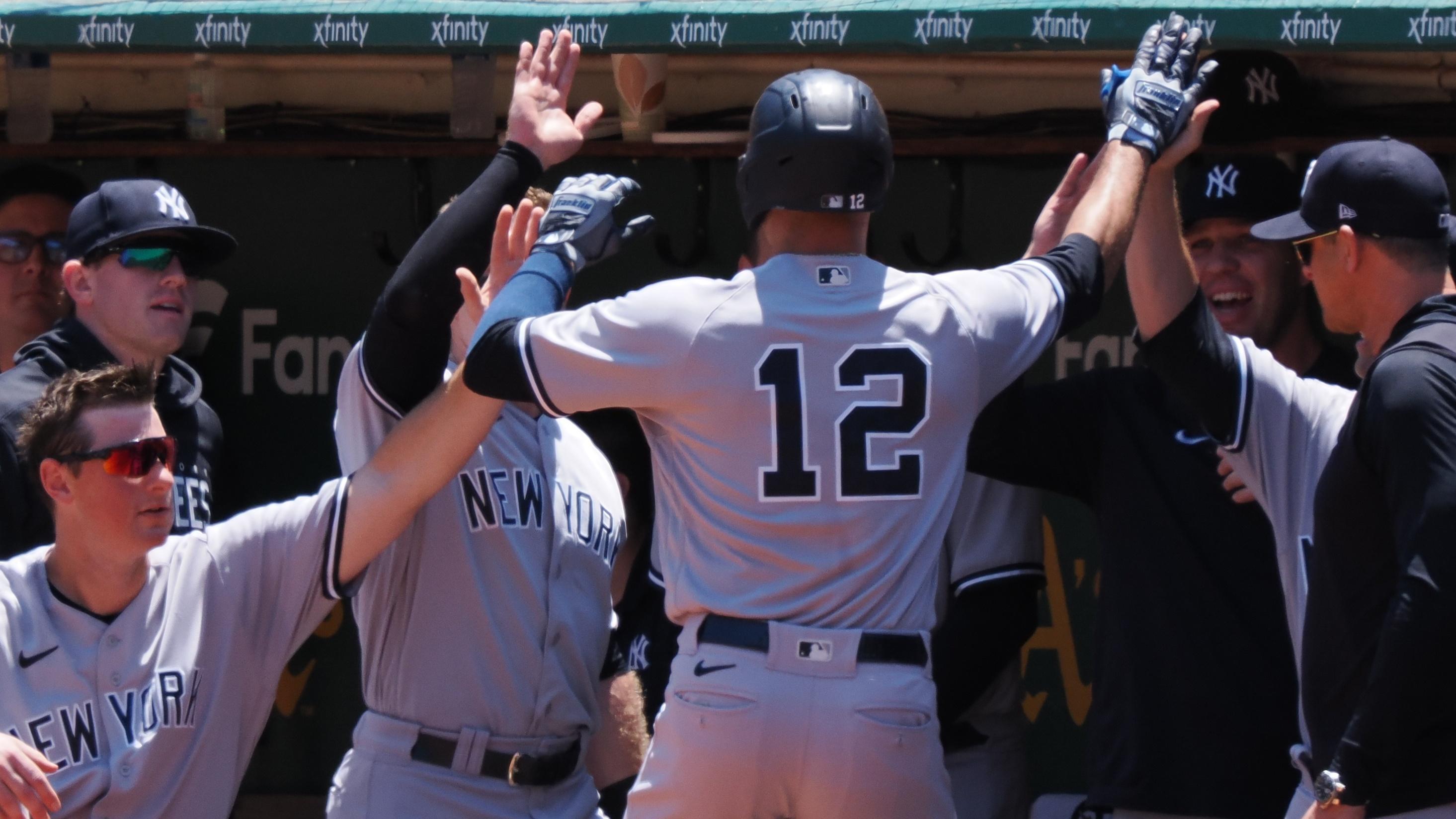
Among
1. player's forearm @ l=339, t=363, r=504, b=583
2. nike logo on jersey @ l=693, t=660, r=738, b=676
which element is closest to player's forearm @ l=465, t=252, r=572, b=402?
player's forearm @ l=339, t=363, r=504, b=583

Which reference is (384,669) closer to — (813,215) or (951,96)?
(813,215)

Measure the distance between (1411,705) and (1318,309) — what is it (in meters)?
1.58

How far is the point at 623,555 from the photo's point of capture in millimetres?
3926

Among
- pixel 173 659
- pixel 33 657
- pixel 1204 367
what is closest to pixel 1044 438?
pixel 1204 367

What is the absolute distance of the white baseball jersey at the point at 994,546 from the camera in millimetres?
3355

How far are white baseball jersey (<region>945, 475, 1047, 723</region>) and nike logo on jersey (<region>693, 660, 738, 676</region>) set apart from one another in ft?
3.71

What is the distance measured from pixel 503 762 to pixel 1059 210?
1280mm

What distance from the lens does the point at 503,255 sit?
2.71 meters

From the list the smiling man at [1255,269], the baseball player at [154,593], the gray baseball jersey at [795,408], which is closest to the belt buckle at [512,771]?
the baseball player at [154,593]

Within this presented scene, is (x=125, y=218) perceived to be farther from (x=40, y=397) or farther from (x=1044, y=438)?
(x=1044, y=438)

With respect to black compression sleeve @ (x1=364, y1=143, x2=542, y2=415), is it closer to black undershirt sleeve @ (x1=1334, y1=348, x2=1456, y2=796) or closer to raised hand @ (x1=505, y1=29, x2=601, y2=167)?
raised hand @ (x1=505, y1=29, x2=601, y2=167)

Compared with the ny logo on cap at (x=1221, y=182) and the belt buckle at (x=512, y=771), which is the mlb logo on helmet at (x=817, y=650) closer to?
the belt buckle at (x=512, y=771)

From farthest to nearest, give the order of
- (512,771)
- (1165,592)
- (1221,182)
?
1. (1221,182)
2. (1165,592)
3. (512,771)

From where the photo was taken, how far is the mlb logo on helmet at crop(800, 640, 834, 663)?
2285 millimetres
